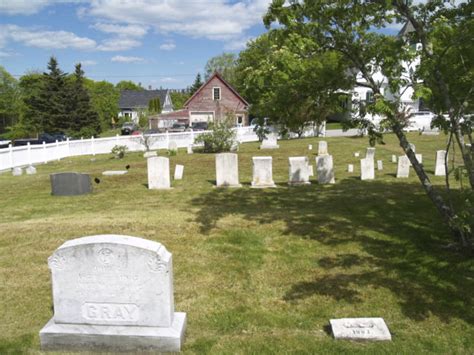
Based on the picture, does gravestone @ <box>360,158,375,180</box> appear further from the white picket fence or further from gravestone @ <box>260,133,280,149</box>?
the white picket fence

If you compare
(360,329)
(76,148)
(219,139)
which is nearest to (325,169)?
(360,329)

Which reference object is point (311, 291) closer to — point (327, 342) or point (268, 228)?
point (327, 342)

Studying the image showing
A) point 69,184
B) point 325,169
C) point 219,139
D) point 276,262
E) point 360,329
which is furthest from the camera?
point 219,139

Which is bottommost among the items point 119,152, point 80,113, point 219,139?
point 119,152

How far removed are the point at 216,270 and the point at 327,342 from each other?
104 inches

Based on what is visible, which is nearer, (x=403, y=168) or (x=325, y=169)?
(x=325, y=169)

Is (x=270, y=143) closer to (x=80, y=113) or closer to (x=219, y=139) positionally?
(x=219, y=139)

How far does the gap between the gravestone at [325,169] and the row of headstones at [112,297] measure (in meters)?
9.76

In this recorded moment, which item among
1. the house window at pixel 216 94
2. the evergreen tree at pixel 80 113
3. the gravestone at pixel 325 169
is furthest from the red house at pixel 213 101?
the gravestone at pixel 325 169

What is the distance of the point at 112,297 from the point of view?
15.9ft

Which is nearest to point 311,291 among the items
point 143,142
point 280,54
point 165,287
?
point 165,287

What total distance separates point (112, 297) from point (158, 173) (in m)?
9.51

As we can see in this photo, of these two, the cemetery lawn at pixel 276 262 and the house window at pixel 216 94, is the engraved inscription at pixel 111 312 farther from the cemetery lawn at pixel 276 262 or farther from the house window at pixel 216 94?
the house window at pixel 216 94

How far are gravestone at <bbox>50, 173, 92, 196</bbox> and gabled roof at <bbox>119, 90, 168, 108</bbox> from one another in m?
79.5
